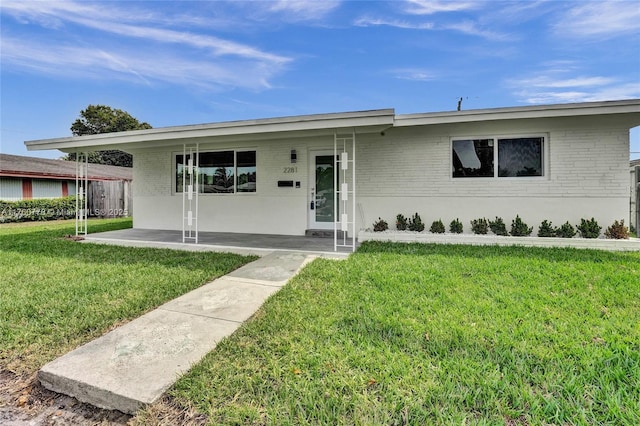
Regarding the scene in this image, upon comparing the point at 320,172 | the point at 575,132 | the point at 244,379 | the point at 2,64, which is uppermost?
the point at 2,64

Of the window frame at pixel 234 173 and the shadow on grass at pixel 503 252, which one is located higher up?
the window frame at pixel 234 173

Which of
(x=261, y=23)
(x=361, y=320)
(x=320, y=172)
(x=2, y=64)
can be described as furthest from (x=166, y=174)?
(x=2, y=64)

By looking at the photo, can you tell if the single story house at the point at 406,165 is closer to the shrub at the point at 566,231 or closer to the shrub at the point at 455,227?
the shrub at the point at 455,227

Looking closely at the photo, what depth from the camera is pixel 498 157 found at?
732cm

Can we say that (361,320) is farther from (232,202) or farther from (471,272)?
(232,202)

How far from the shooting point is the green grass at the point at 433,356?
180 cm

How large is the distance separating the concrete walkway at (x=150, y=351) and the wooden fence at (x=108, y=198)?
15.8 meters

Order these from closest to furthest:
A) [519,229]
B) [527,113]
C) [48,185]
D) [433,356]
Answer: [433,356]
[527,113]
[519,229]
[48,185]

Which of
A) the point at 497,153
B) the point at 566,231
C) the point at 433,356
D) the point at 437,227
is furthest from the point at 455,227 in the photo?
the point at 433,356

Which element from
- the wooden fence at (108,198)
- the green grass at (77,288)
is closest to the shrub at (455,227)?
the green grass at (77,288)

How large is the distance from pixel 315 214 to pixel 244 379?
6.59 metres

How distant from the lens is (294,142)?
852 cm

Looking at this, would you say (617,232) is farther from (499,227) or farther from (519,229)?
(499,227)

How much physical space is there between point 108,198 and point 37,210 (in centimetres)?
290
